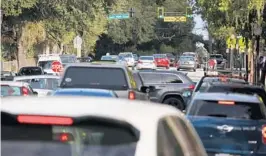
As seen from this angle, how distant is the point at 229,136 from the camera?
11688mm

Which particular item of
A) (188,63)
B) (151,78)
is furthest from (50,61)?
(188,63)

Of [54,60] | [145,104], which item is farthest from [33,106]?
[54,60]

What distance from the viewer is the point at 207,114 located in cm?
1211

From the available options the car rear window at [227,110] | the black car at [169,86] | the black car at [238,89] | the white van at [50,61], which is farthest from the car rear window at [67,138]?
the white van at [50,61]

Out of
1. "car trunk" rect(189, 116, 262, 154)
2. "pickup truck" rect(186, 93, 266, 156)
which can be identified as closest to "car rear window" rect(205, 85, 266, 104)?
"pickup truck" rect(186, 93, 266, 156)

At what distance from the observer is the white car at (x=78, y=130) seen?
4.18 meters

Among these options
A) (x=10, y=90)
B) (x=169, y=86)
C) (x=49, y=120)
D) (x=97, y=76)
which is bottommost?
(x=169, y=86)

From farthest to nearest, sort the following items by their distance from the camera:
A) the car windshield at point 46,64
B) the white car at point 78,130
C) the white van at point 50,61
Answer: the car windshield at point 46,64 < the white van at point 50,61 < the white car at point 78,130

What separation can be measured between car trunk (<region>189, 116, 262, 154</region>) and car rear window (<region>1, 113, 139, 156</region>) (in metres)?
7.53

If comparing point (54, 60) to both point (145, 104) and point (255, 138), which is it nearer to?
point (255, 138)

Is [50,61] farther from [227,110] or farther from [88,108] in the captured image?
[88,108]

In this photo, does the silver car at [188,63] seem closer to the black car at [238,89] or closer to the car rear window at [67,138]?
the black car at [238,89]

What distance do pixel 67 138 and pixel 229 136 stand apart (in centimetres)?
766

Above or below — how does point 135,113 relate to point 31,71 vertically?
above
